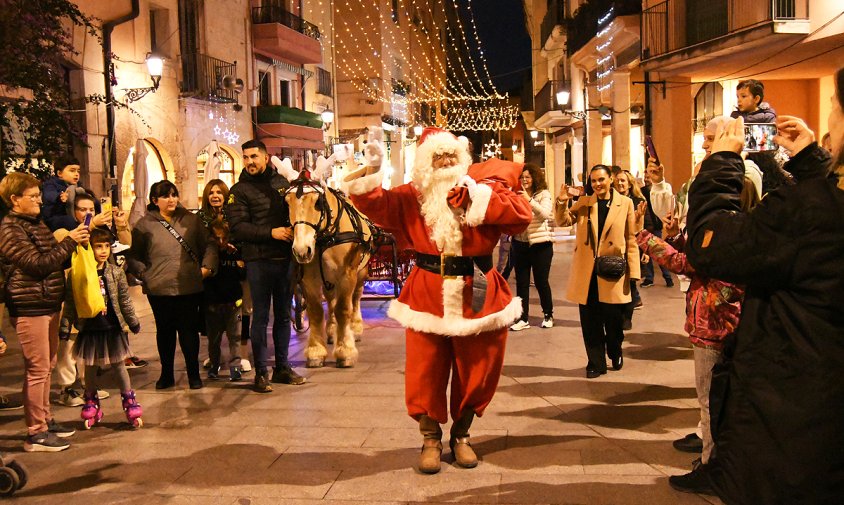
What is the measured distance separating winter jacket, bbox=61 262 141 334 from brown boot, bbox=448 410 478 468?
105 inches

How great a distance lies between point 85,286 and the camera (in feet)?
18.9

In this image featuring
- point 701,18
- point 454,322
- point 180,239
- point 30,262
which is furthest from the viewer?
point 701,18

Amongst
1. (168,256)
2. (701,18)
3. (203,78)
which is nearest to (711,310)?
(168,256)

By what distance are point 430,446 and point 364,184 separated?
1.65 meters

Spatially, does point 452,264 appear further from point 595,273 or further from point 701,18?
point 701,18

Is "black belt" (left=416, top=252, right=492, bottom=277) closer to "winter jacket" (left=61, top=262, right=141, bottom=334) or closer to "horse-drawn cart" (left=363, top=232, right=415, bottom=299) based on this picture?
"winter jacket" (left=61, top=262, right=141, bottom=334)

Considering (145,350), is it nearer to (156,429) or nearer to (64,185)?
(64,185)

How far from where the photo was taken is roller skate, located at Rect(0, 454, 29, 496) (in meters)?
4.59

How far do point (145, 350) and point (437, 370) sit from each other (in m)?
5.10

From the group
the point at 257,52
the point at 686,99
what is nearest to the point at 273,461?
the point at 686,99

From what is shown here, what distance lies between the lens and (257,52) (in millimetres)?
26031

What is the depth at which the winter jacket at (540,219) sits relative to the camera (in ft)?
29.4

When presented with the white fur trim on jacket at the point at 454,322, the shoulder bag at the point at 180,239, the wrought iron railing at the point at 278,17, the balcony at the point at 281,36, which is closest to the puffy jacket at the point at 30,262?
the shoulder bag at the point at 180,239

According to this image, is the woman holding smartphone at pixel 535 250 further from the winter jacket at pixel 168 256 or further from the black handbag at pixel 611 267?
the winter jacket at pixel 168 256
